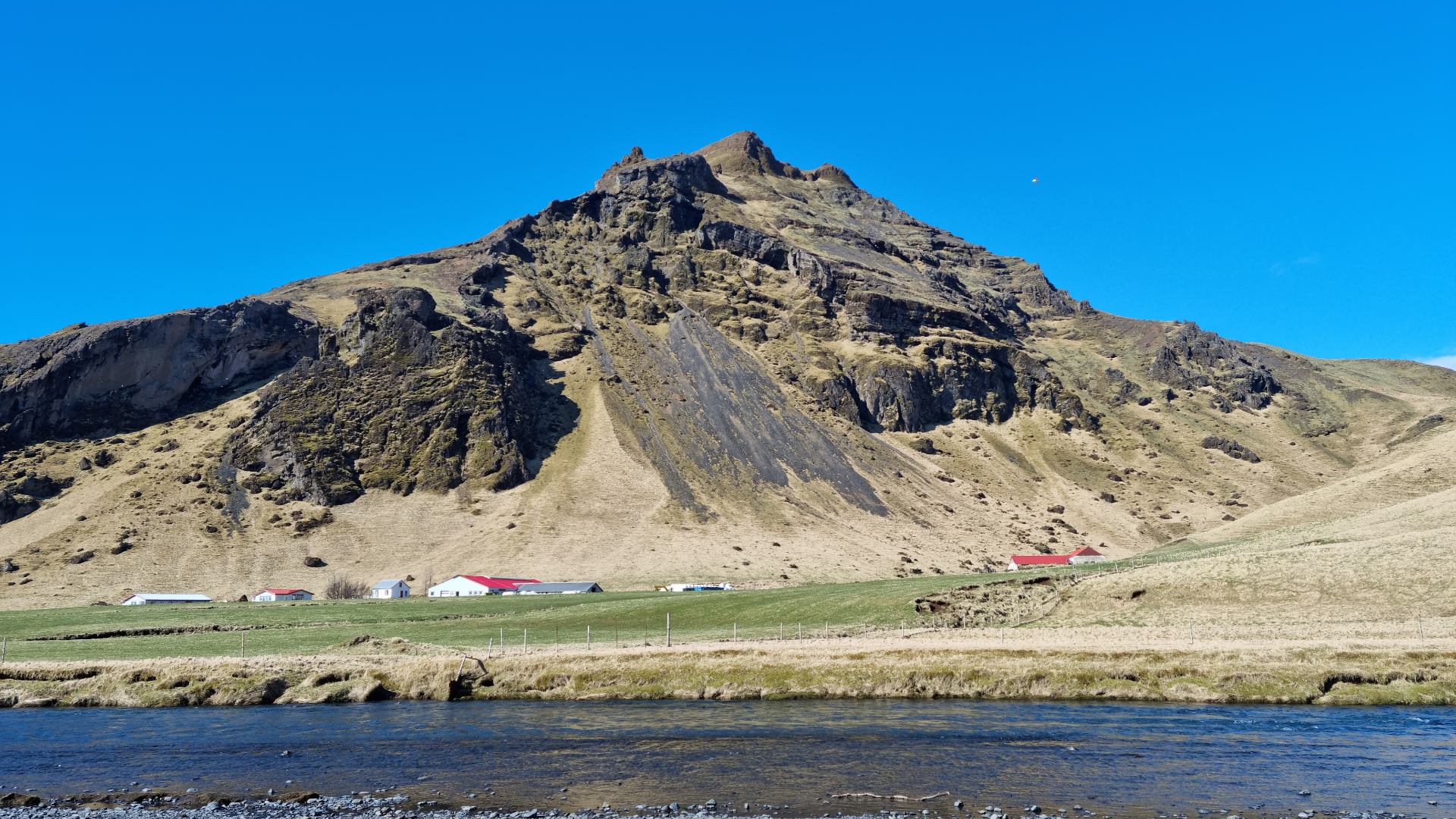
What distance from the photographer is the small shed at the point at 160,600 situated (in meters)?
101

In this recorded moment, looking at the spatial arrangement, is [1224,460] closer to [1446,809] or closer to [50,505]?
[1446,809]

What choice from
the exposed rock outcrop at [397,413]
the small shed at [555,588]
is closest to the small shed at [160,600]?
the exposed rock outcrop at [397,413]

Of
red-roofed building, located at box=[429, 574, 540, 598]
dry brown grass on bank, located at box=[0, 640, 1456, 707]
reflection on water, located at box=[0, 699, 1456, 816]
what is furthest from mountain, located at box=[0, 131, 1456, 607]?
reflection on water, located at box=[0, 699, 1456, 816]

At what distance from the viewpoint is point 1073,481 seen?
7018 inches

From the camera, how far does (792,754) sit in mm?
25578

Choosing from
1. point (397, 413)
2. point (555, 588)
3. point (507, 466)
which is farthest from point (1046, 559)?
point (397, 413)

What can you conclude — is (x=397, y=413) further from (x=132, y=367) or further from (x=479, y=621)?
(x=479, y=621)

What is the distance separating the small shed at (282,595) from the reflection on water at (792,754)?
7647 centimetres

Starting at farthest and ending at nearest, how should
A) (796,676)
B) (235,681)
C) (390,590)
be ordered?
1. (390,590)
2. (235,681)
3. (796,676)

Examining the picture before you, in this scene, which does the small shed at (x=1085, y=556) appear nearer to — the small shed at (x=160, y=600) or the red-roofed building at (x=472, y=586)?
the red-roofed building at (x=472, y=586)

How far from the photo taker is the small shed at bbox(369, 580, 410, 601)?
4328 inches

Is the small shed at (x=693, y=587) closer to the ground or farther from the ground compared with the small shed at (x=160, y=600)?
farther from the ground

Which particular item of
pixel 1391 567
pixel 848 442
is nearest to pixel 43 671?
pixel 1391 567

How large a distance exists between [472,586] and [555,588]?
10397mm
